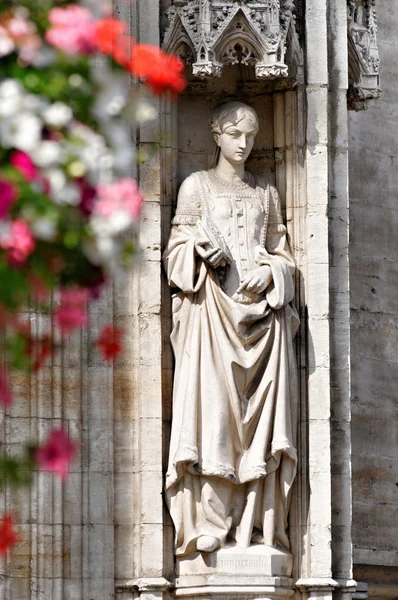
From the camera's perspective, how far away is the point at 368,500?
15.5 metres

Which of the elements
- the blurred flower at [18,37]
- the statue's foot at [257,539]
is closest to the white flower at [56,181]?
the blurred flower at [18,37]

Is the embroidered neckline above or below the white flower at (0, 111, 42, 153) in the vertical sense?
above

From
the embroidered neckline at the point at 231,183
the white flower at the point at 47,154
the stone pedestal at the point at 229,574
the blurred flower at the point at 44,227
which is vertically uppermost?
the embroidered neckline at the point at 231,183

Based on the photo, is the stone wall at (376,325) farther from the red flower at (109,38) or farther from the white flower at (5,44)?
the white flower at (5,44)

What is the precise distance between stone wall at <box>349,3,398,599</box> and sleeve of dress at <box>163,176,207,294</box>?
2936 millimetres

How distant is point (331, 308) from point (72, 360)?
5.74 ft

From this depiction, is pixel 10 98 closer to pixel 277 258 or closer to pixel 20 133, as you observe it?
pixel 20 133

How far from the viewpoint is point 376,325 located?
15781 mm

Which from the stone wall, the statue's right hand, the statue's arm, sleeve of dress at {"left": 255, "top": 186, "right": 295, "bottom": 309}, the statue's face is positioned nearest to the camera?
the statue's right hand

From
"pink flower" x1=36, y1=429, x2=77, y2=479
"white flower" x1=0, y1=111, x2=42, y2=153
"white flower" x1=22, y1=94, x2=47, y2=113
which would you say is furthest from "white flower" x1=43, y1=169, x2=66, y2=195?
"pink flower" x1=36, y1=429, x2=77, y2=479

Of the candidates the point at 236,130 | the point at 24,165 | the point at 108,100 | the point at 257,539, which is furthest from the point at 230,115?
the point at 24,165

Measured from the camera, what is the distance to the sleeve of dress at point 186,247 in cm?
1281

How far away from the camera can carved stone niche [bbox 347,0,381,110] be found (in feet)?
45.3

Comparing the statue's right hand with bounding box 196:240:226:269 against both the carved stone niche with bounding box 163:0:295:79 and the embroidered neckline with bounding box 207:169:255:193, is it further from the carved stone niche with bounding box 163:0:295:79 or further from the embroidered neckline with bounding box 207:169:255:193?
the carved stone niche with bounding box 163:0:295:79
